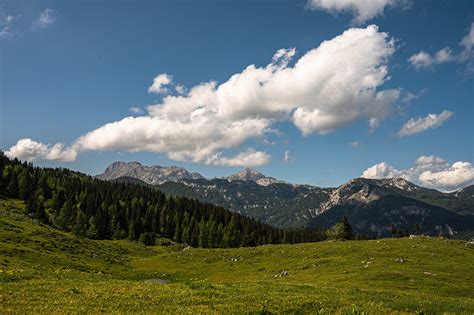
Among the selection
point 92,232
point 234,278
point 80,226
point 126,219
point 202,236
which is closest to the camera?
point 234,278

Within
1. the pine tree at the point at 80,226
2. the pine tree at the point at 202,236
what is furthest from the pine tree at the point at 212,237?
the pine tree at the point at 80,226

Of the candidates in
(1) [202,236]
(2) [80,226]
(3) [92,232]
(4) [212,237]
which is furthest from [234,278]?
(3) [92,232]

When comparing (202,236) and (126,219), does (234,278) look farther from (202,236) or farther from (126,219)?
(126,219)

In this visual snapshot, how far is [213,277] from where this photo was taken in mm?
59031

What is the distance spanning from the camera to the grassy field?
1491cm

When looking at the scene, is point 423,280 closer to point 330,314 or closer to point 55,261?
point 330,314

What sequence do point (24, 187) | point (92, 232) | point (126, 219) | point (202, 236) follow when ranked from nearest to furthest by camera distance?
point (92, 232), point (202, 236), point (126, 219), point (24, 187)

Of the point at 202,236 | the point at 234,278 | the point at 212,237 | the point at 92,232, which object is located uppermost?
the point at 234,278

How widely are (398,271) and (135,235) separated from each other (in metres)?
128

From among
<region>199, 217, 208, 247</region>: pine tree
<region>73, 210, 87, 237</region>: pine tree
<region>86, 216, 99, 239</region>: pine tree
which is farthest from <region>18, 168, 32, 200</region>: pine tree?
<region>199, 217, 208, 247</region>: pine tree

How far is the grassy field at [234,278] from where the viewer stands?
14914mm

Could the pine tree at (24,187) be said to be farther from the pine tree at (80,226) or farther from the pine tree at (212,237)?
the pine tree at (212,237)

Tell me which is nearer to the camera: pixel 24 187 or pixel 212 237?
pixel 212 237

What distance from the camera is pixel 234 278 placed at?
2164 inches
